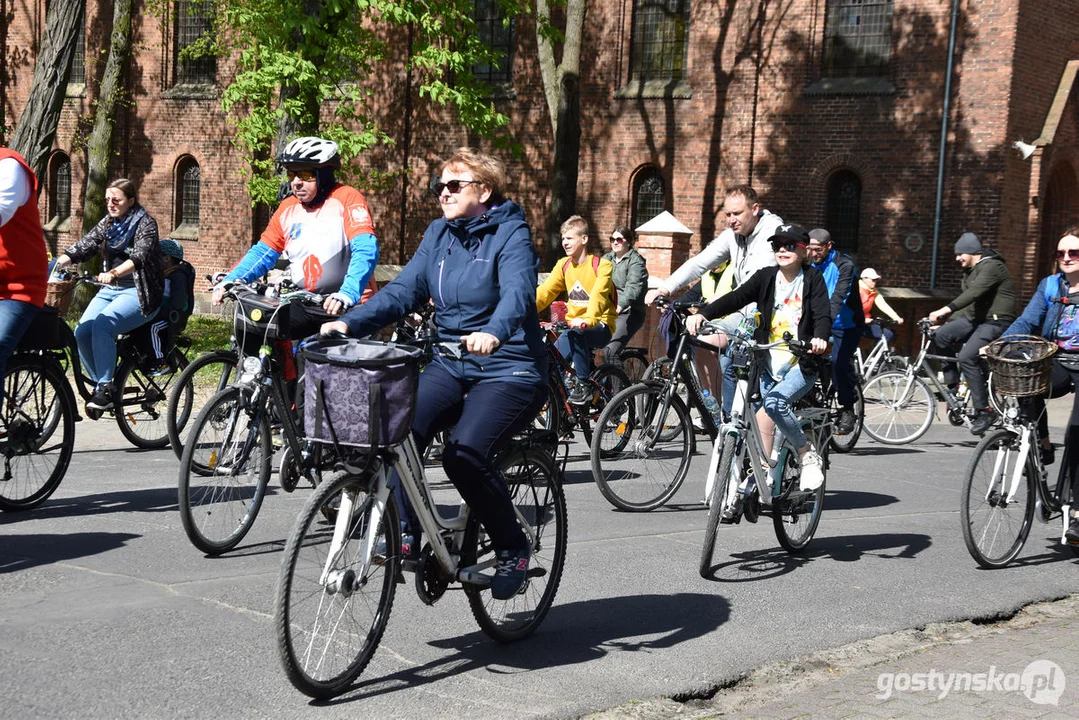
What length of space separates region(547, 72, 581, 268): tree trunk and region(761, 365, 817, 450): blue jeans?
15987 millimetres

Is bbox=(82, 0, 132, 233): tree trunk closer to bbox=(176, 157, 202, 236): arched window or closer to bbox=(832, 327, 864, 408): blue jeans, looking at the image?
bbox=(176, 157, 202, 236): arched window

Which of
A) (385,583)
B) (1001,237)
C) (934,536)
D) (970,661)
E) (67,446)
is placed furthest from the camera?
(1001,237)

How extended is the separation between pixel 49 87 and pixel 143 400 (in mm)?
9406

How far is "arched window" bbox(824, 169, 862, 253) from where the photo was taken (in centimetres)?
2478

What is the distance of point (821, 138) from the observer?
2472 cm

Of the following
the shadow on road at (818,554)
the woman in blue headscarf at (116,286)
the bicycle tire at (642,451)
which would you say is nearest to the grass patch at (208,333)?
the woman in blue headscarf at (116,286)

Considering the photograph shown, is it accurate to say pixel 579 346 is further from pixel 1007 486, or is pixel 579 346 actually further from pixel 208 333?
pixel 208 333

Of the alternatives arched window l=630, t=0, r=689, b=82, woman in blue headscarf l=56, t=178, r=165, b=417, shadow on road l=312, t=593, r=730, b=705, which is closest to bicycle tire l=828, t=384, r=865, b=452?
shadow on road l=312, t=593, r=730, b=705

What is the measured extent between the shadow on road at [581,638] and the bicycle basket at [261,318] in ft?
6.28

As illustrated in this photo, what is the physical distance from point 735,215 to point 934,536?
8.13 ft

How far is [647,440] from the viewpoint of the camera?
8625mm

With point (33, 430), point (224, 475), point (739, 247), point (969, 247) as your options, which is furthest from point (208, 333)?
point (224, 475)

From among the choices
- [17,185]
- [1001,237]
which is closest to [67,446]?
[17,185]

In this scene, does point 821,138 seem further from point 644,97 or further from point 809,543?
point 809,543
